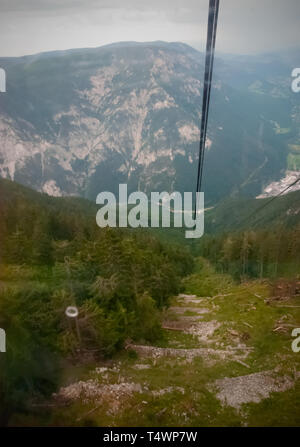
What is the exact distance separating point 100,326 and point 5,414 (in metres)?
9.75

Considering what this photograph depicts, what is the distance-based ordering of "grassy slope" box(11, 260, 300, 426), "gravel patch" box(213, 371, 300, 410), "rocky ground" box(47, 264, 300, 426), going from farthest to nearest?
1. "gravel patch" box(213, 371, 300, 410)
2. "rocky ground" box(47, 264, 300, 426)
3. "grassy slope" box(11, 260, 300, 426)

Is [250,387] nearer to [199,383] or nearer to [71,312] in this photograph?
[199,383]

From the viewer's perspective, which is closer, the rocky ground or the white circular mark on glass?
the rocky ground

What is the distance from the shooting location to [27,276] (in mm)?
25469

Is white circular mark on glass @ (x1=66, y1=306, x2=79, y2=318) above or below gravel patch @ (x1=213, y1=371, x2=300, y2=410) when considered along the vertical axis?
above

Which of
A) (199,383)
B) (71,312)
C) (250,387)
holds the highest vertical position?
(71,312)

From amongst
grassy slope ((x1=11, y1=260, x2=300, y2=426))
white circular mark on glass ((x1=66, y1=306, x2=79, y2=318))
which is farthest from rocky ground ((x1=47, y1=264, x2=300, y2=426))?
white circular mark on glass ((x1=66, y1=306, x2=79, y2=318))

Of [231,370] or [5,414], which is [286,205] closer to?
[231,370]

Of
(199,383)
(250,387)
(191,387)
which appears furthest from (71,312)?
(250,387)

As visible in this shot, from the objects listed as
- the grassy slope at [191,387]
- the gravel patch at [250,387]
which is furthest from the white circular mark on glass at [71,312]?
the gravel patch at [250,387]

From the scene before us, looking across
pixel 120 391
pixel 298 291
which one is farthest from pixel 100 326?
pixel 298 291

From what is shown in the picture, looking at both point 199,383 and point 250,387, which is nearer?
point 250,387

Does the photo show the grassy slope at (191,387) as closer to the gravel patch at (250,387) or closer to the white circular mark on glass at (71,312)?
the gravel patch at (250,387)

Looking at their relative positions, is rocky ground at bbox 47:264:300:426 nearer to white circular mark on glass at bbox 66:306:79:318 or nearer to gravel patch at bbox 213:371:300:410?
A: gravel patch at bbox 213:371:300:410
